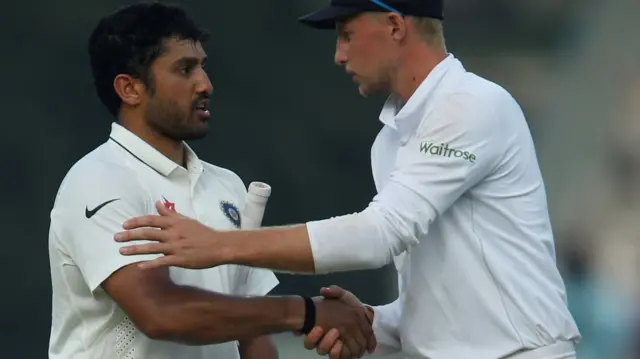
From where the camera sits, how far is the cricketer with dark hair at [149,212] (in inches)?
135

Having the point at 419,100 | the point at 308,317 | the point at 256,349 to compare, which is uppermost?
the point at 419,100

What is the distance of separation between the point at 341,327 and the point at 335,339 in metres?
0.04

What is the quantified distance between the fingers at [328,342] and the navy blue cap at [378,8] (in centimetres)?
90

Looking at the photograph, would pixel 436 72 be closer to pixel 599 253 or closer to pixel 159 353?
pixel 159 353

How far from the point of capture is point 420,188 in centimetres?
321

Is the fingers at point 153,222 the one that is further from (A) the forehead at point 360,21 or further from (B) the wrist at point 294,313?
(A) the forehead at point 360,21

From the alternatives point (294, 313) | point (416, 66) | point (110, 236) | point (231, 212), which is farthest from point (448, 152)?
point (110, 236)

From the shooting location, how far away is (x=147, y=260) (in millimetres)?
3398

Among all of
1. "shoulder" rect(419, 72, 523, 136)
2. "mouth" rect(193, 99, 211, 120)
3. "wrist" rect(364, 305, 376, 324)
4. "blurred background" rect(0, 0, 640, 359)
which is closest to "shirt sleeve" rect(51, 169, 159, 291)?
"mouth" rect(193, 99, 211, 120)

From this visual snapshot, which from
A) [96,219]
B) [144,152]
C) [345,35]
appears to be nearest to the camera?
[96,219]

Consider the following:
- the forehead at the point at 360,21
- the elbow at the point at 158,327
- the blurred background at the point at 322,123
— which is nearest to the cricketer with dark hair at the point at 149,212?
the elbow at the point at 158,327

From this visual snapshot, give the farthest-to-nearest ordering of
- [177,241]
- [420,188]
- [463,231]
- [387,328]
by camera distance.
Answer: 1. [387,328]
2. [463,231]
3. [420,188]
4. [177,241]

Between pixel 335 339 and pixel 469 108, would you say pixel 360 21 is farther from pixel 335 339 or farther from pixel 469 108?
pixel 335 339

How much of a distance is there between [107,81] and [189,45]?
27 cm
